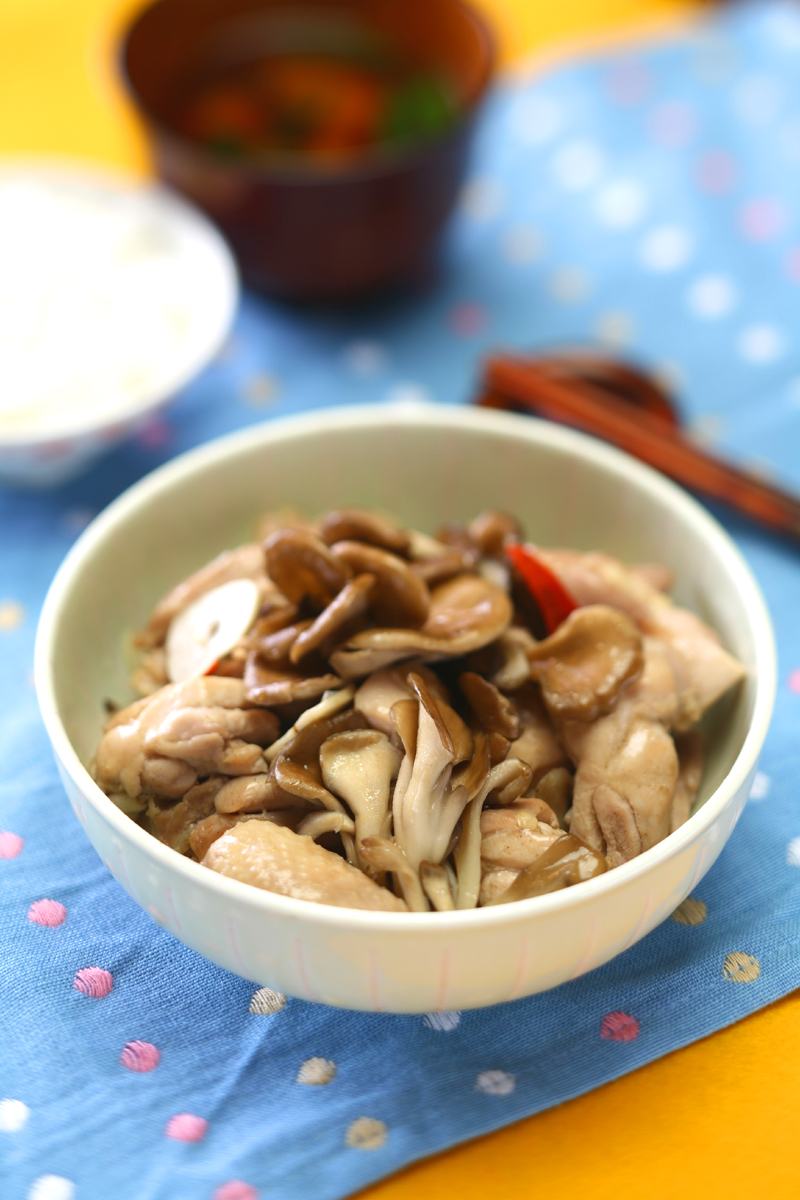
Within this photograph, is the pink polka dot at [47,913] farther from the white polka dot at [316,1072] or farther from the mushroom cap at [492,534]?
the mushroom cap at [492,534]

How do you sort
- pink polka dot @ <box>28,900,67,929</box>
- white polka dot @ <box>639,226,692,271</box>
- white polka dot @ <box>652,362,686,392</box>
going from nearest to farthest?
pink polka dot @ <box>28,900,67,929</box> → white polka dot @ <box>652,362,686,392</box> → white polka dot @ <box>639,226,692,271</box>

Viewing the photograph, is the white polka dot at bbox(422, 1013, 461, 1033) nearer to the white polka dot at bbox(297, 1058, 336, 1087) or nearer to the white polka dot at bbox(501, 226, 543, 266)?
the white polka dot at bbox(297, 1058, 336, 1087)

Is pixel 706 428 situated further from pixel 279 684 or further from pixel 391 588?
pixel 279 684

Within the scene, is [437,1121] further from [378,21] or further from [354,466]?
[378,21]

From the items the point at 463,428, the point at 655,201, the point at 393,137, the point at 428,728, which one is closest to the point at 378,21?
the point at 393,137

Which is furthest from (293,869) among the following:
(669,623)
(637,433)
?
(637,433)

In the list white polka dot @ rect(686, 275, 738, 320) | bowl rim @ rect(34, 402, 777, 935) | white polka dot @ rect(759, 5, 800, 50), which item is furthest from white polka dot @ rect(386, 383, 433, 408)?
white polka dot @ rect(759, 5, 800, 50)
